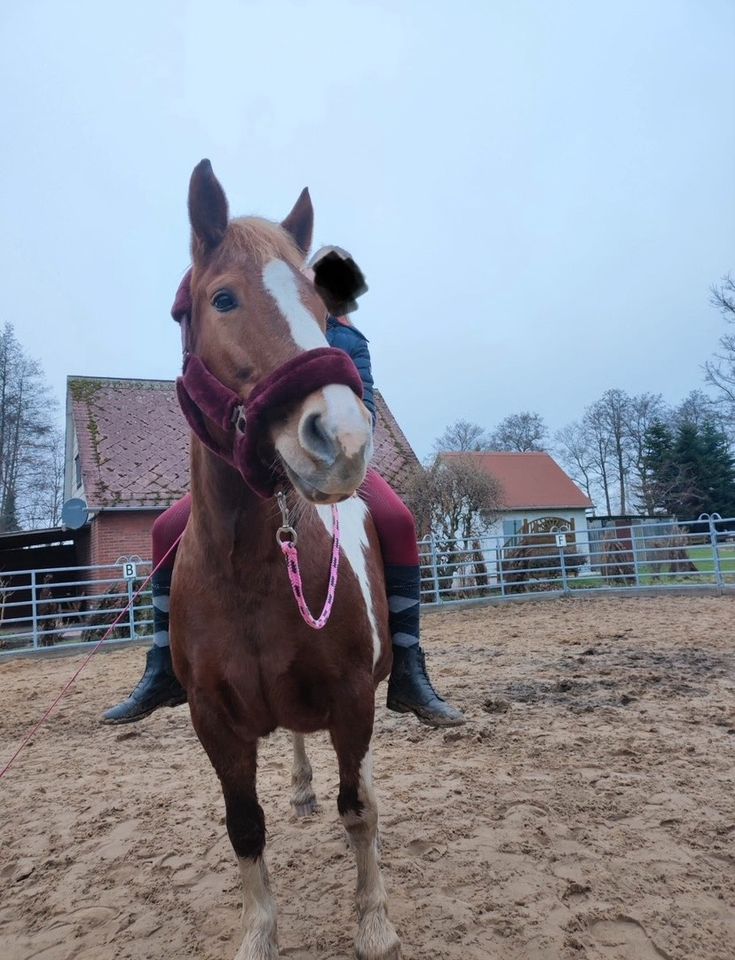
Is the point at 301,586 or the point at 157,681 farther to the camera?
the point at 157,681

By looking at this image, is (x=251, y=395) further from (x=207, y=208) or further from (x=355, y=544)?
(x=355, y=544)

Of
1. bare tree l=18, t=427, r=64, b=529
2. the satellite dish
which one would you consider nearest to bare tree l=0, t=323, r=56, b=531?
bare tree l=18, t=427, r=64, b=529

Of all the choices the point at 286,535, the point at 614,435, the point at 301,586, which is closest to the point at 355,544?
the point at 301,586

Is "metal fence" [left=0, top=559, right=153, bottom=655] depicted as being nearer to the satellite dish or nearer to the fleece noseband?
the satellite dish

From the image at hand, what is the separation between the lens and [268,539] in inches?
83.5

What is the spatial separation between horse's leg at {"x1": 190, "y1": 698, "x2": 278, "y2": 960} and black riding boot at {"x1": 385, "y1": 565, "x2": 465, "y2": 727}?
0.95 metres

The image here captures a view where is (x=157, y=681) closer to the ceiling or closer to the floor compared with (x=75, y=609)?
closer to the ceiling

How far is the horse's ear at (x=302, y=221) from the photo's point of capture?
2.23 m

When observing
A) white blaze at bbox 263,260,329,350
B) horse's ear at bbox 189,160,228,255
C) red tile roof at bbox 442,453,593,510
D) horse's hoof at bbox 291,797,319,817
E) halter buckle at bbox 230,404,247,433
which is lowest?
horse's hoof at bbox 291,797,319,817

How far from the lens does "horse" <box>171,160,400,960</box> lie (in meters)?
1.56

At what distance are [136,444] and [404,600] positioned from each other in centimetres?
1629

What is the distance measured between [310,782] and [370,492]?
1.89 metres

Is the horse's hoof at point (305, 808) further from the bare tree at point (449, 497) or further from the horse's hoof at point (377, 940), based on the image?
the bare tree at point (449, 497)

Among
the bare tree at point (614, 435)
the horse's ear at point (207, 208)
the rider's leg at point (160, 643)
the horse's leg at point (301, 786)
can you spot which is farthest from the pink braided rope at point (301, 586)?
the bare tree at point (614, 435)
